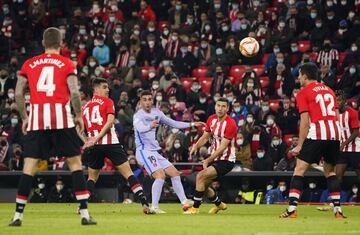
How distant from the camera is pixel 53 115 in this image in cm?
1215

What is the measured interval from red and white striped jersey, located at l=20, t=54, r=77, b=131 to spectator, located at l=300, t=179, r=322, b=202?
11.1 metres

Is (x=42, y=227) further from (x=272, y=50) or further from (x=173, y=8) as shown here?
(x=173, y=8)

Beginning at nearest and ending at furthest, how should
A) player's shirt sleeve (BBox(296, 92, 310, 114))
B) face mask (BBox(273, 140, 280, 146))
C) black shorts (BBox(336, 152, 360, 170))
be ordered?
player's shirt sleeve (BBox(296, 92, 310, 114)), black shorts (BBox(336, 152, 360, 170)), face mask (BBox(273, 140, 280, 146))

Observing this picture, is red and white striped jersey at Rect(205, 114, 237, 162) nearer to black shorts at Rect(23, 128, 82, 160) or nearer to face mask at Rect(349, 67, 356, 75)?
black shorts at Rect(23, 128, 82, 160)

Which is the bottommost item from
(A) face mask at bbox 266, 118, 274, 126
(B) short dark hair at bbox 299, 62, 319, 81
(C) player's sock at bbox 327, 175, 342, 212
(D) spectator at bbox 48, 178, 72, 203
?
(D) spectator at bbox 48, 178, 72, 203

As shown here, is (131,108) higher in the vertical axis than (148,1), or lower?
lower

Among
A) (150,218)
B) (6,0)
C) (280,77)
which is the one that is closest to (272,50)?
(280,77)

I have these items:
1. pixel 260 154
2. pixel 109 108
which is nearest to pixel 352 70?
pixel 260 154

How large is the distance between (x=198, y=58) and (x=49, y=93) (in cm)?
1629

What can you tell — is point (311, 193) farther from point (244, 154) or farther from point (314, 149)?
point (314, 149)

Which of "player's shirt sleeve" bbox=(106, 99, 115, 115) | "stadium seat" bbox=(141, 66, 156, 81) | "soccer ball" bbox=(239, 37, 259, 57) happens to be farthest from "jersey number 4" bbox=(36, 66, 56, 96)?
"stadium seat" bbox=(141, 66, 156, 81)

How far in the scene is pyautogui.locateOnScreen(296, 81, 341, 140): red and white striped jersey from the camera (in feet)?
47.4

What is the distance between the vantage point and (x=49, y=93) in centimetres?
1218

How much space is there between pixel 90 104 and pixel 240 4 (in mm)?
13916
